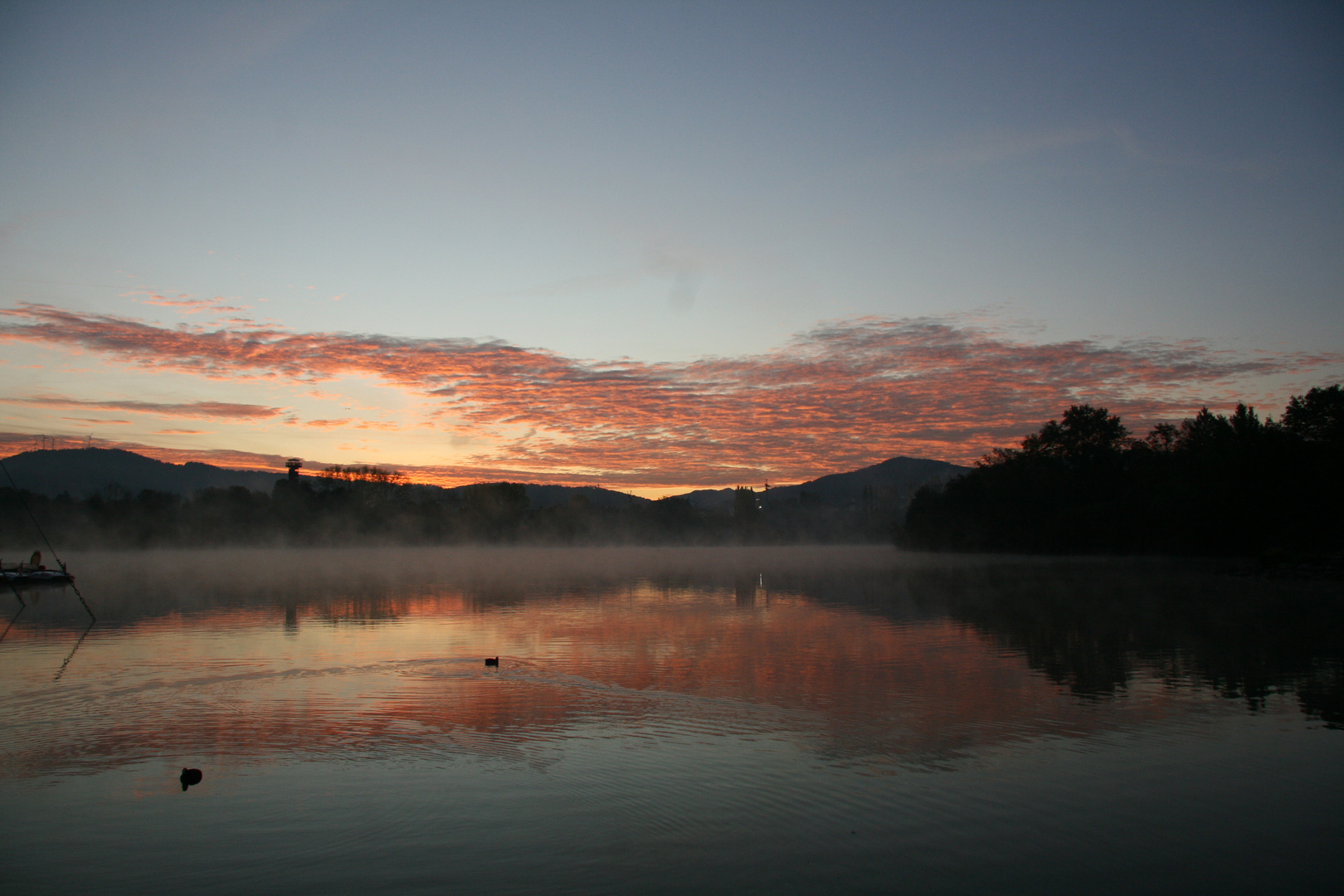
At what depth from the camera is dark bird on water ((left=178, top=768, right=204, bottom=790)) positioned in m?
7.99

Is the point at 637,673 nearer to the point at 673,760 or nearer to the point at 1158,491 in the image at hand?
the point at 673,760

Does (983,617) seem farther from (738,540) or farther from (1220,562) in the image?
(738,540)

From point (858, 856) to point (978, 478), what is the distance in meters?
96.4

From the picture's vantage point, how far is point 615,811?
7.43 metres

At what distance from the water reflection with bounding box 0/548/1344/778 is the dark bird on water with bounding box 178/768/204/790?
124 cm

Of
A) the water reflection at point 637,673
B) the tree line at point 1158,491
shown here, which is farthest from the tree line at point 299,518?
the water reflection at point 637,673

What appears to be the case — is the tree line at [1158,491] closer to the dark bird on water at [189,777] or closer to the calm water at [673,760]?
the calm water at [673,760]

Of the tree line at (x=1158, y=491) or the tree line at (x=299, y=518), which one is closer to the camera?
the tree line at (x=1158, y=491)

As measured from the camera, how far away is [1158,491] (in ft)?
230

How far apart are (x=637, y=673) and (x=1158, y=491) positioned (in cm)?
7004

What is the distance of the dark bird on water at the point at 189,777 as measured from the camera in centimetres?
799

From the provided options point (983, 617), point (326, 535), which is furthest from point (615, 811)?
point (326, 535)

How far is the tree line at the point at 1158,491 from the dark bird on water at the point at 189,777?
52.0 meters

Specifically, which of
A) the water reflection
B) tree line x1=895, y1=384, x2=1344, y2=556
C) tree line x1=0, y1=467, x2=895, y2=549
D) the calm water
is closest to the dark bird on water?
the calm water
